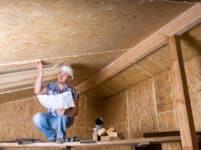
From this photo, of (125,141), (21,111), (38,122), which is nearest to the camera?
(125,141)

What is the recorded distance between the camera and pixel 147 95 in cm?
304

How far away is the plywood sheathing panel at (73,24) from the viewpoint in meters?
1.33

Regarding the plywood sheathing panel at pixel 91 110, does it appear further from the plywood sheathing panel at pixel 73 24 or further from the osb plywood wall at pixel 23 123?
the plywood sheathing panel at pixel 73 24

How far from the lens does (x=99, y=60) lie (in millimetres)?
2607

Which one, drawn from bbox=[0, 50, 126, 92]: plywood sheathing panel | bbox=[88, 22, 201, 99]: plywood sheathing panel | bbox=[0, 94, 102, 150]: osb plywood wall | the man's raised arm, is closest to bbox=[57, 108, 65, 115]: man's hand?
the man's raised arm

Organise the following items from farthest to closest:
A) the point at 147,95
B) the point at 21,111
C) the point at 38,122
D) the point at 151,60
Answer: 1. the point at 21,111
2. the point at 147,95
3. the point at 151,60
4. the point at 38,122

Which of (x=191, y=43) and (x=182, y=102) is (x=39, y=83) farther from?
(x=191, y=43)

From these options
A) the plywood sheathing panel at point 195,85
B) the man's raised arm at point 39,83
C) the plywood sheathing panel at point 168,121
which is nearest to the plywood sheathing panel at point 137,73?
the plywood sheathing panel at point 195,85

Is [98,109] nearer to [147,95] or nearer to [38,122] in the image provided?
[147,95]

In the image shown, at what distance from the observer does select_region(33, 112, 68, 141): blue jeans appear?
7.93 ft

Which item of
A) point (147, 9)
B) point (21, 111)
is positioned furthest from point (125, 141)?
point (21, 111)

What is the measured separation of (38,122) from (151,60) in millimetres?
1352

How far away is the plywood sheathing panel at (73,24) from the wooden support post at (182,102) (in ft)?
0.85

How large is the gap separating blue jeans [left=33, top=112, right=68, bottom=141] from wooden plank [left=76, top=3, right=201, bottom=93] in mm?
817
